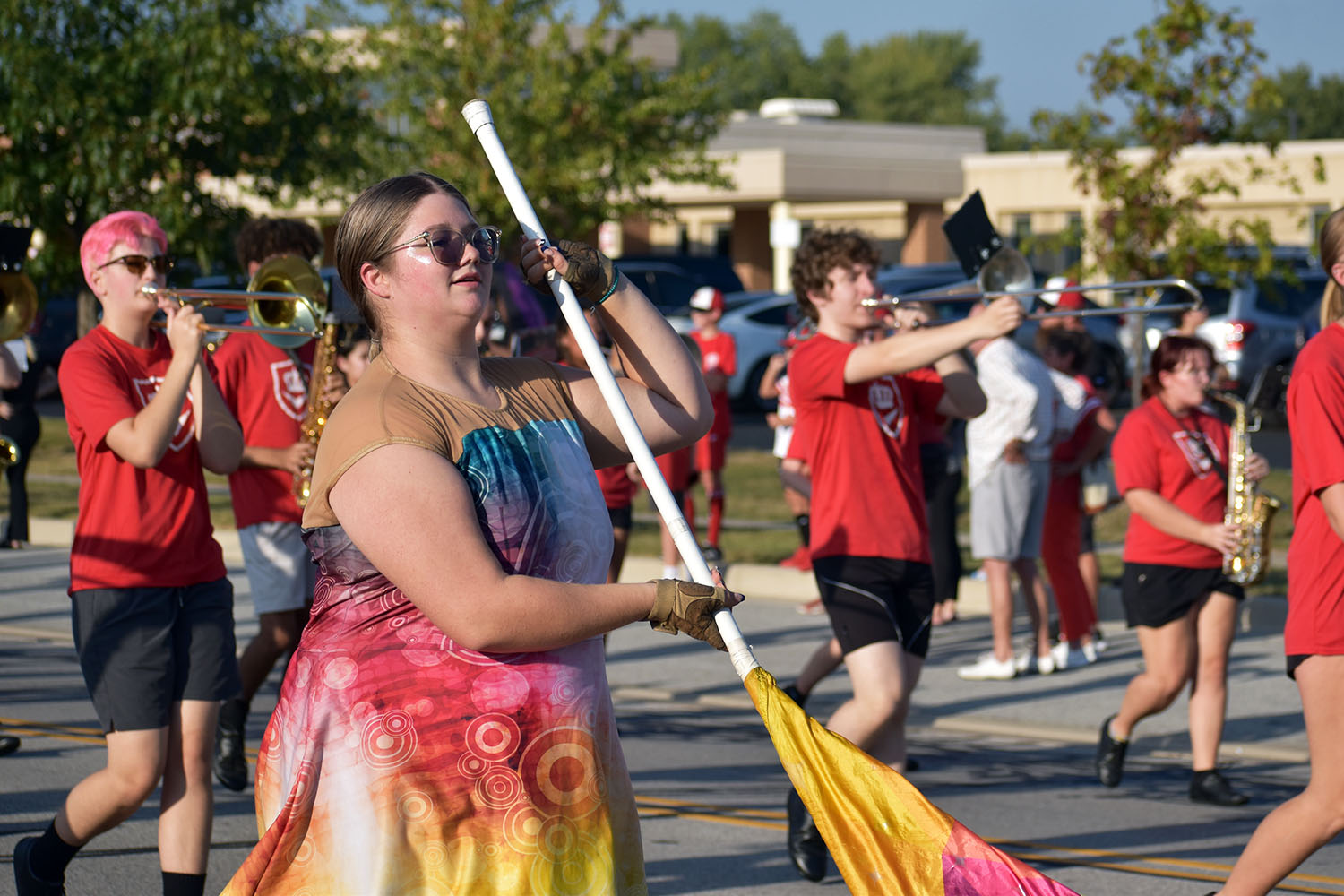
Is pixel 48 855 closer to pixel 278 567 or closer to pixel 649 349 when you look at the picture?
pixel 278 567

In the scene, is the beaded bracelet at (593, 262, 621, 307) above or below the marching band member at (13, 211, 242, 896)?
above

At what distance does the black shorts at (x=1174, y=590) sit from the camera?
6371 millimetres

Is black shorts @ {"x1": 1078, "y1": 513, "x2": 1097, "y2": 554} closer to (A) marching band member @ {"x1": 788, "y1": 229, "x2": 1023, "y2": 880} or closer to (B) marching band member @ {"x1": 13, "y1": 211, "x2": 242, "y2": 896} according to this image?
(A) marching band member @ {"x1": 788, "y1": 229, "x2": 1023, "y2": 880}

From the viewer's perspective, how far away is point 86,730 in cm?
723

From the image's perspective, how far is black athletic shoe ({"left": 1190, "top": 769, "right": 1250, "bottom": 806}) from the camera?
6.20m

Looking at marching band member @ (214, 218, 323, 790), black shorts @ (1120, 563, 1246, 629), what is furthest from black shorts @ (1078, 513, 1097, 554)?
marching band member @ (214, 218, 323, 790)

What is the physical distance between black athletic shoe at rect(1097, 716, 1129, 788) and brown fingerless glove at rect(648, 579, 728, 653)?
4217 millimetres

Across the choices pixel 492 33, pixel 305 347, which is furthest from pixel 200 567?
pixel 492 33

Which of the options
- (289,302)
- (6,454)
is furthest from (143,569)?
(289,302)

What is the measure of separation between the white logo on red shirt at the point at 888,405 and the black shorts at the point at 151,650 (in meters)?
2.18

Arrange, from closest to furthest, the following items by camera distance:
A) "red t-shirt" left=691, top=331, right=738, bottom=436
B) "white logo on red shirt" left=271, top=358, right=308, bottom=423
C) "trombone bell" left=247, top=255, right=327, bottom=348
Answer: "trombone bell" left=247, top=255, right=327, bottom=348 < "white logo on red shirt" left=271, top=358, right=308, bottom=423 < "red t-shirt" left=691, top=331, right=738, bottom=436

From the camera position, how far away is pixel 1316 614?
411cm

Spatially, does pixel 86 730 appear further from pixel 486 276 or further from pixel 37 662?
pixel 486 276

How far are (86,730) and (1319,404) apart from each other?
17.7 feet
